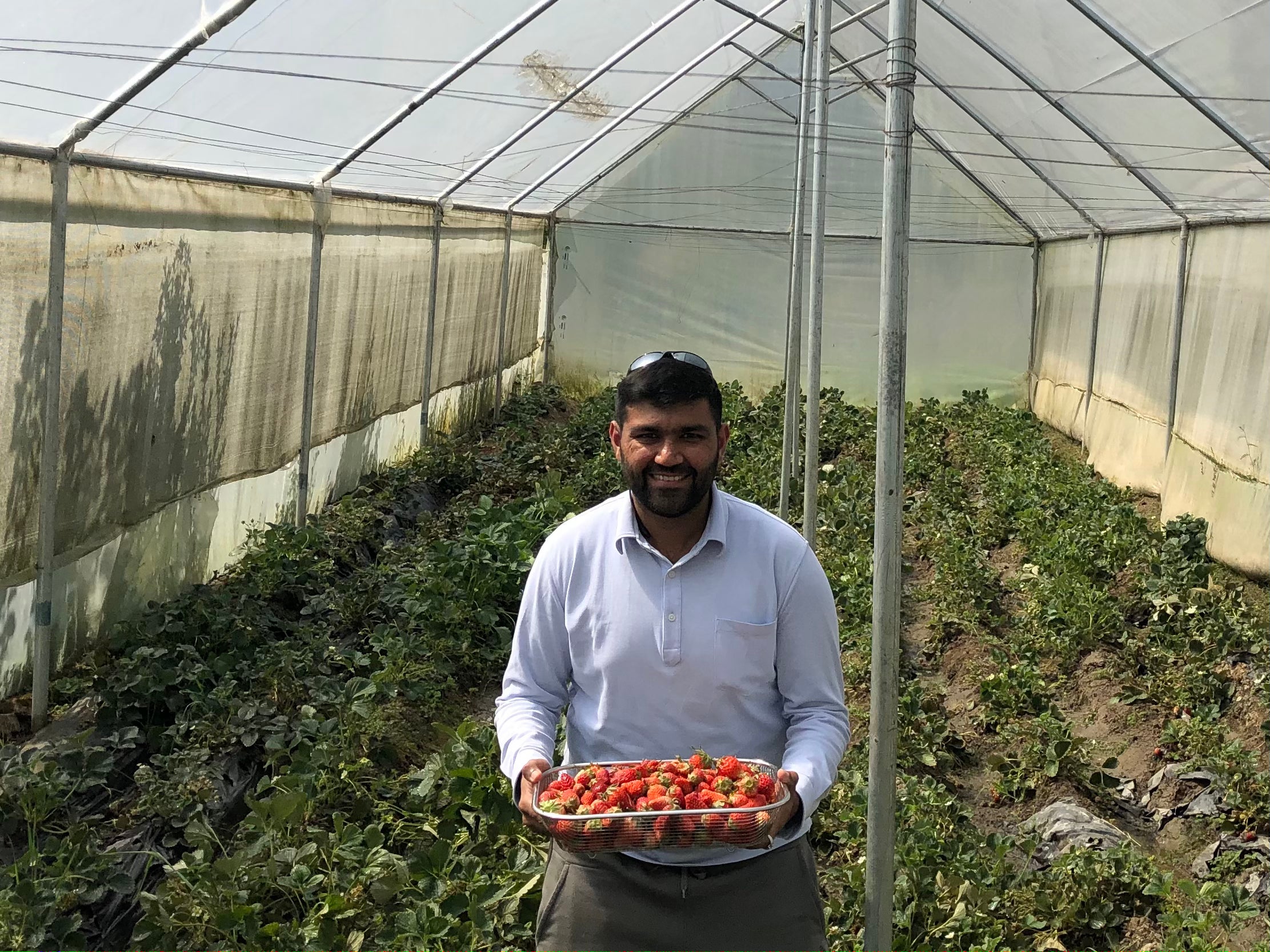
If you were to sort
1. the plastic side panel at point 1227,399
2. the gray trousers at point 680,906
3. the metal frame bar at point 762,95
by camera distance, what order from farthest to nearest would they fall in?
the metal frame bar at point 762,95 < the plastic side panel at point 1227,399 < the gray trousers at point 680,906

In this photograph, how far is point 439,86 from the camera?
819 cm

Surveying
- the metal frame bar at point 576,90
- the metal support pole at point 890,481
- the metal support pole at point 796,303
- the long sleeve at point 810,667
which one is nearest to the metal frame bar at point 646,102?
the metal frame bar at point 576,90

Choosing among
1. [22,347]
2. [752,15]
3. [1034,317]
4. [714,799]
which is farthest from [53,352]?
[1034,317]

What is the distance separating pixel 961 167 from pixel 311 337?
8502 mm

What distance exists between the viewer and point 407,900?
3613 millimetres

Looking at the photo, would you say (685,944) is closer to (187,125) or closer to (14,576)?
(14,576)

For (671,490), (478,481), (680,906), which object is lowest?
(478,481)

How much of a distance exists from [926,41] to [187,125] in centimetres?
707

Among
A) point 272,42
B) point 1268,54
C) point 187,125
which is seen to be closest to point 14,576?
point 187,125

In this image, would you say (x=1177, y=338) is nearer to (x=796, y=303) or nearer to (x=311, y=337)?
(x=796, y=303)

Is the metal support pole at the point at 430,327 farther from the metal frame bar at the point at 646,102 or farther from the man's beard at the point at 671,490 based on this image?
the man's beard at the point at 671,490

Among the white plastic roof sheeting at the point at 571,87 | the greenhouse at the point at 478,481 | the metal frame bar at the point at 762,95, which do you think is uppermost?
the metal frame bar at the point at 762,95

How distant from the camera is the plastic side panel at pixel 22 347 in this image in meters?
4.88

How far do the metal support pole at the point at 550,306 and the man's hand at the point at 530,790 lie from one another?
13864 millimetres
